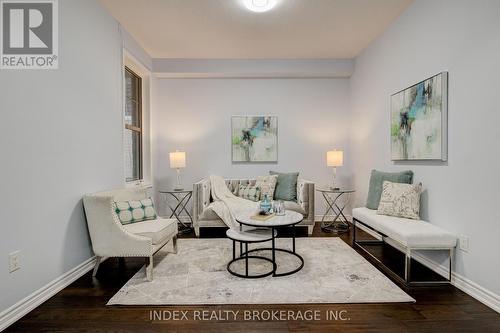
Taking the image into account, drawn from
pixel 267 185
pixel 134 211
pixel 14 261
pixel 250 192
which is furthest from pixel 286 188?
pixel 14 261

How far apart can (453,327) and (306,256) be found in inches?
55.4

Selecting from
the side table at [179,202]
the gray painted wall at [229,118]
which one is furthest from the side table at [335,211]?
the side table at [179,202]

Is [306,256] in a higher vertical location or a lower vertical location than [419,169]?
lower

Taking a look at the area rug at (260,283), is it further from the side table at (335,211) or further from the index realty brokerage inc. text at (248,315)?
the side table at (335,211)

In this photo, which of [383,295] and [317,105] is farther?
[317,105]

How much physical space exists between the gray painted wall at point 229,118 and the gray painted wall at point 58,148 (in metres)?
1.51

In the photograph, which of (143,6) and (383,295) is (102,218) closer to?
(143,6)

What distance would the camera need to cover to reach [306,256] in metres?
2.94

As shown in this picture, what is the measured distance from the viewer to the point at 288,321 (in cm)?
179

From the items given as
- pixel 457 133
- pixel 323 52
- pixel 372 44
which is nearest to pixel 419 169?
pixel 457 133

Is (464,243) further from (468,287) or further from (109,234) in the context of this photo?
(109,234)

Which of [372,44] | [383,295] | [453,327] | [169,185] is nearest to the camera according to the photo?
[453,327]

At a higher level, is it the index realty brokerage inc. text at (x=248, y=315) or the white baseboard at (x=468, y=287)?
the white baseboard at (x=468, y=287)

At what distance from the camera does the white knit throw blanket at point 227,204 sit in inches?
141
